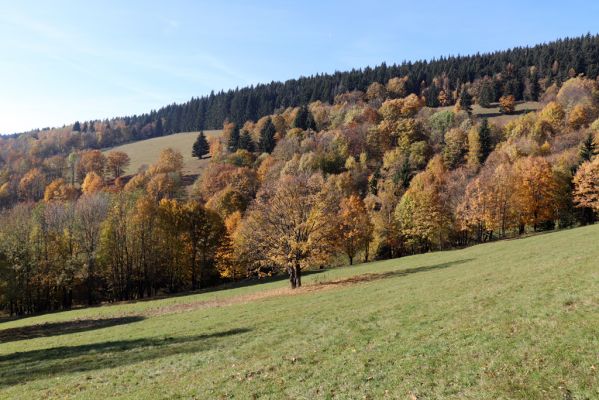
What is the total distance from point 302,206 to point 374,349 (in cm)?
2901

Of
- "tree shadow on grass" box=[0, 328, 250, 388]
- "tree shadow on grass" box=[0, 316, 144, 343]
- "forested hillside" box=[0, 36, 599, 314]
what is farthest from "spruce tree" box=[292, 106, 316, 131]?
"tree shadow on grass" box=[0, 328, 250, 388]

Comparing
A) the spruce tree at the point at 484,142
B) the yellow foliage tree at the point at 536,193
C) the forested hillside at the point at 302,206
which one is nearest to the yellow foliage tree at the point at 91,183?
the forested hillside at the point at 302,206

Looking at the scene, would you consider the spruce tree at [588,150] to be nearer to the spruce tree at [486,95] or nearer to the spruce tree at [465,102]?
the spruce tree at [465,102]

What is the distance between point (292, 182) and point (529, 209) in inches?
2149

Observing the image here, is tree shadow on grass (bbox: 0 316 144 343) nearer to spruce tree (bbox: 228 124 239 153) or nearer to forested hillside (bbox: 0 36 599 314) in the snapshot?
forested hillside (bbox: 0 36 599 314)

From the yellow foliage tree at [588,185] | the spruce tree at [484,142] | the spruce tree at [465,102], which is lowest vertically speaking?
the yellow foliage tree at [588,185]

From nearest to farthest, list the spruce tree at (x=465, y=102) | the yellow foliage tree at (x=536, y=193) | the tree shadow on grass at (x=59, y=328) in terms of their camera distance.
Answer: the tree shadow on grass at (x=59, y=328) → the yellow foliage tree at (x=536, y=193) → the spruce tree at (x=465, y=102)

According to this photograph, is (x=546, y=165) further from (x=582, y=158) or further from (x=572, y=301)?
(x=572, y=301)

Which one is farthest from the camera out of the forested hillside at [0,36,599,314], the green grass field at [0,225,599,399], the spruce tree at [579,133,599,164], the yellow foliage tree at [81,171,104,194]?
the yellow foliage tree at [81,171,104,194]

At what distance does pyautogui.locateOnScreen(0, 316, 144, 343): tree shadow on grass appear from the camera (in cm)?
3569

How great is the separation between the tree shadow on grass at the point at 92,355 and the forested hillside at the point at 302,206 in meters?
19.7

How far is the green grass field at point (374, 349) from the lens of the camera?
37.1 feet

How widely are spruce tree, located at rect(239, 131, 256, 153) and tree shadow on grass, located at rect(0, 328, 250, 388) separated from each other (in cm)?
14605

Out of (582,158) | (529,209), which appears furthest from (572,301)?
(582,158)
